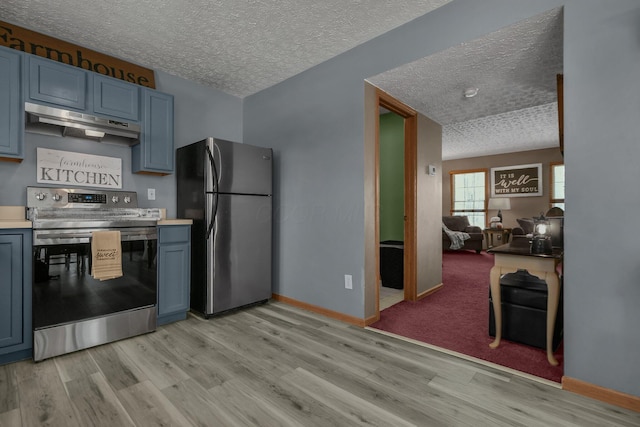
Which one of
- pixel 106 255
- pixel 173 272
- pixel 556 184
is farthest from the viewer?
pixel 556 184

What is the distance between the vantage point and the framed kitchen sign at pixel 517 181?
23.8ft

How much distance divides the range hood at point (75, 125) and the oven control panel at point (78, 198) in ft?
1.54

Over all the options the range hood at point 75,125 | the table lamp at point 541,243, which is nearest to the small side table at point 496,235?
the table lamp at point 541,243

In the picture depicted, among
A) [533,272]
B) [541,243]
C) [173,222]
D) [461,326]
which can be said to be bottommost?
[461,326]

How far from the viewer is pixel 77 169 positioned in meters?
2.66

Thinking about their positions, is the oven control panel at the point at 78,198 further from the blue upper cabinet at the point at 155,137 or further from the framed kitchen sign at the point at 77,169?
the blue upper cabinet at the point at 155,137

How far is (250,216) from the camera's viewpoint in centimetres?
308

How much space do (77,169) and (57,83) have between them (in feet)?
2.29

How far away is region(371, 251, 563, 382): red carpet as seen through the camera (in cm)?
206

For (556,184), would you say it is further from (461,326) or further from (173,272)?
(173,272)

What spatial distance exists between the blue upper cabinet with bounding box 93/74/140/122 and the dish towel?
1.08m

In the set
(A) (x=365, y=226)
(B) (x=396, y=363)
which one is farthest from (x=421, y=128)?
(B) (x=396, y=363)

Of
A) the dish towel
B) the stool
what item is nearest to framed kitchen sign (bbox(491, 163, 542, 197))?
the stool

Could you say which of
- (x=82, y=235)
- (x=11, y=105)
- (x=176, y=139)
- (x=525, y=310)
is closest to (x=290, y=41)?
(x=176, y=139)
